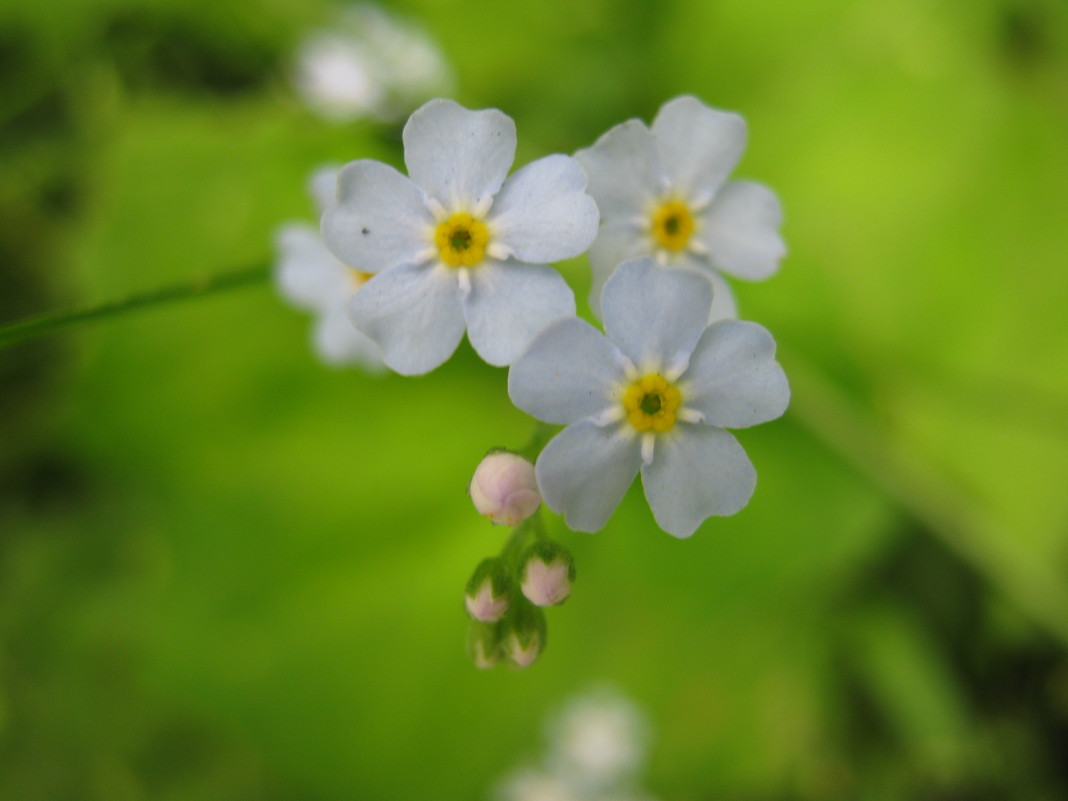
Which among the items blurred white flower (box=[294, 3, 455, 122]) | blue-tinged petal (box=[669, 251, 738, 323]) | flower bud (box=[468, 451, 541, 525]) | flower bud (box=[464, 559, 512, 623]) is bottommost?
flower bud (box=[464, 559, 512, 623])

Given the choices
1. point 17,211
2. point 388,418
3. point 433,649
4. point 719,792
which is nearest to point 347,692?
point 433,649

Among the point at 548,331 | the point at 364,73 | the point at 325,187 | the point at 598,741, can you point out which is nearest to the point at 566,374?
the point at 548,331

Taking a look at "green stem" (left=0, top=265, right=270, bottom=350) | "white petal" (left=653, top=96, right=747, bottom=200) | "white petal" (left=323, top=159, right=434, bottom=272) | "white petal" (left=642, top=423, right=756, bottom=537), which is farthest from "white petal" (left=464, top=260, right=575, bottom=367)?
"green stem" (left=0, top=265, right=270, bottom=350)

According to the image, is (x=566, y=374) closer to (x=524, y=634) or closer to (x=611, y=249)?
(x=611, y=249)

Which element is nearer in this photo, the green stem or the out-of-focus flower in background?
the green stem

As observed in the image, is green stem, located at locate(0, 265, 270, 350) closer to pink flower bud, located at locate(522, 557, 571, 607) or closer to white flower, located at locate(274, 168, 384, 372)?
white flower, located at locate(274, 168, 384, 372)

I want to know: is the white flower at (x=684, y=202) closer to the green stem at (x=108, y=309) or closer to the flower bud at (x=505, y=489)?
the flower bud at (x=505, y=489)
